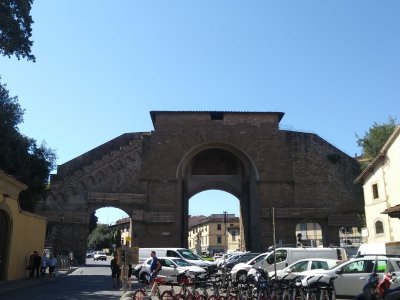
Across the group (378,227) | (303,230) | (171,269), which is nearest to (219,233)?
(303,230)

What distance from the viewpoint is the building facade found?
23.2 m

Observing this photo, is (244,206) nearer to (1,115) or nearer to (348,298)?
(1,115)

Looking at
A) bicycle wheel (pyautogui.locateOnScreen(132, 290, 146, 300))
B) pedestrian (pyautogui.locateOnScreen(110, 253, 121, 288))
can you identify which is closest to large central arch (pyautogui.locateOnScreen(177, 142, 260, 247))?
pedestrian (pyautogui.locateOnScreen(110, 253, 121, 288))

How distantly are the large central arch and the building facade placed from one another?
40.1 feet

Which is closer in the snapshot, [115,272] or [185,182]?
[115,272]

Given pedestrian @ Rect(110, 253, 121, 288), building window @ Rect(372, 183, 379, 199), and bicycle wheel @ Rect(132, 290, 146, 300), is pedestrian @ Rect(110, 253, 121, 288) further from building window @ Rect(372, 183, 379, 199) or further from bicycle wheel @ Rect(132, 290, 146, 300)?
building window @ Rect(372, 183, 379, 199)

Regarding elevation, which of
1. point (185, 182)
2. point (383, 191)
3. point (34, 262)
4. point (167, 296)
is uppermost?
point (185, 182)

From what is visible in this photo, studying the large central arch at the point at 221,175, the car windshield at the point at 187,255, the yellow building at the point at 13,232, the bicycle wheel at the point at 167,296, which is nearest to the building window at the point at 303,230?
the large central arch at the point at 221,175

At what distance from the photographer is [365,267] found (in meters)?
12.9

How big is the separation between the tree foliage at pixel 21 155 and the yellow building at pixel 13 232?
4089 millimetres

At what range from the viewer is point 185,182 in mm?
39406

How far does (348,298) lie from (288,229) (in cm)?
2329

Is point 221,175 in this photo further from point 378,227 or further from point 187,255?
point 378,227

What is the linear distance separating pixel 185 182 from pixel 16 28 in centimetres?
2491
